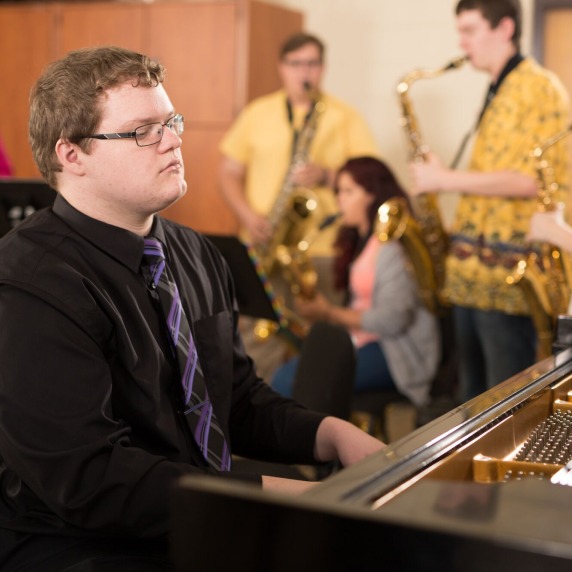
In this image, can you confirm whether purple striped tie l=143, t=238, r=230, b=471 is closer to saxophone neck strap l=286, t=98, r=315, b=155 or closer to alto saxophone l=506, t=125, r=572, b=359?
alto saxophone l=506, t=125, r=572, b=359

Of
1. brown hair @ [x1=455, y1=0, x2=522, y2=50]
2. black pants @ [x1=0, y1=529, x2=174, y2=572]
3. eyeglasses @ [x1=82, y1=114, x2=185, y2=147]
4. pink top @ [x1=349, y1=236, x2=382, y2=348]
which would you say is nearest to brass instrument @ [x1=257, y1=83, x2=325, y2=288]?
pink top @ [x1=349, y1=236, x2=382, y2=348]

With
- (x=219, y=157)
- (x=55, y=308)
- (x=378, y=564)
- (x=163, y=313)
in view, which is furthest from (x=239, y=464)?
(x=219, y=157)

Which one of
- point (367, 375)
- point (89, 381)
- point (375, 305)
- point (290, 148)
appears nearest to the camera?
point (89, 381)

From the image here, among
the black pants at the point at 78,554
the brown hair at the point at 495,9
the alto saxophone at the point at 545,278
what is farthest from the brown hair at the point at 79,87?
the brown hair at the point at 495,9

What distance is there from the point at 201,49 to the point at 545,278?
3200 millimetres

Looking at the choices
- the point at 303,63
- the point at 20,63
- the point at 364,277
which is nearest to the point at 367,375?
the point at 364,277

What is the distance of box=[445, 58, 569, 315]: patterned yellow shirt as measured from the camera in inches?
139

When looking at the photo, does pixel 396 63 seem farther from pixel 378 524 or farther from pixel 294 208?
pixel 378 524

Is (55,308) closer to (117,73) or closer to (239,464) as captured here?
(117,73)

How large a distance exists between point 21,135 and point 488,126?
3.67m

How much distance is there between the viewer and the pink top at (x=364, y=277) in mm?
4133

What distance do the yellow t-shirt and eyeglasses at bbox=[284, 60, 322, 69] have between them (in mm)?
176

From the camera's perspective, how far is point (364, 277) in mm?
4168

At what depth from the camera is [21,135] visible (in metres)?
6.41
